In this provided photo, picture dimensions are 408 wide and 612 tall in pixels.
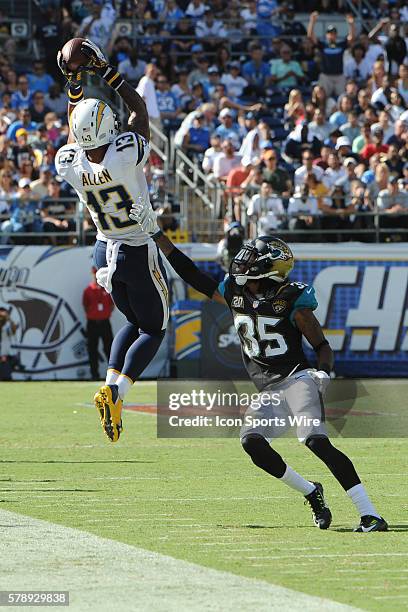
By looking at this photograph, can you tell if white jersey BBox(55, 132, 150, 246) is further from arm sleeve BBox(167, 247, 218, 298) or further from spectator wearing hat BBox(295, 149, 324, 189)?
spectator wearing hat BBox(295, 149, 324, 189)

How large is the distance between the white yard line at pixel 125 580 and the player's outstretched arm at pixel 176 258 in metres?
1.78

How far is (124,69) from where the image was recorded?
2341 cm

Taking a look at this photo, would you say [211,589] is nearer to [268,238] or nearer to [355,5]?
[268,238]

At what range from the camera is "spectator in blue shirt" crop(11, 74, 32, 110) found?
22.7 meters

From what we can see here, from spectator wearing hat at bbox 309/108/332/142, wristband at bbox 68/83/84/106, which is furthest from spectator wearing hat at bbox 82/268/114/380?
wristband at bbox 68/83/84/106

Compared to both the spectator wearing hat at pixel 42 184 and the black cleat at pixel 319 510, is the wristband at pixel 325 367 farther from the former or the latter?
the spectator wearing hat at pixel 42 184

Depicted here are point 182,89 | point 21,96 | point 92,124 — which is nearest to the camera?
point 92,124

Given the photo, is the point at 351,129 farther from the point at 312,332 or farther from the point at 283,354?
the point at 312,332

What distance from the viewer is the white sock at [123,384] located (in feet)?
28.9

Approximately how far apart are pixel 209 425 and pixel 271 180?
256 inches

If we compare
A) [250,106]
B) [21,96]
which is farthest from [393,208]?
[21,96]

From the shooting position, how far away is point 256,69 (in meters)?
24.9

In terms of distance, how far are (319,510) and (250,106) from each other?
16552 millimetres

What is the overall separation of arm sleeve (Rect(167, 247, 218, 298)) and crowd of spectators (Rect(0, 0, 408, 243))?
11262mm
